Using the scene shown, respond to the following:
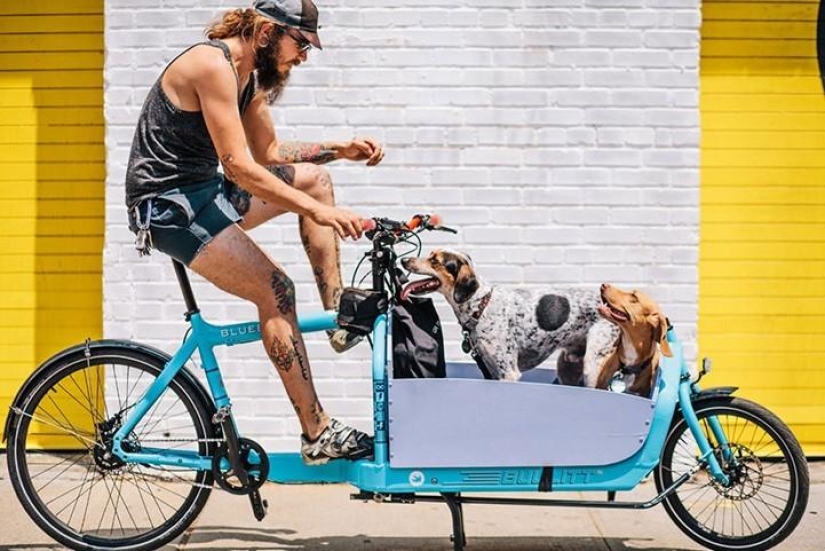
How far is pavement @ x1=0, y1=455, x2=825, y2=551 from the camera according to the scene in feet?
15.6

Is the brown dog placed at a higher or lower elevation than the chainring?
higher

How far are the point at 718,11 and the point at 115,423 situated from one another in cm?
377

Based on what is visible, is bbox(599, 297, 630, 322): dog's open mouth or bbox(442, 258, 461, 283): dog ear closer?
bbox(599, 297, 630, 322): dog's open mouth

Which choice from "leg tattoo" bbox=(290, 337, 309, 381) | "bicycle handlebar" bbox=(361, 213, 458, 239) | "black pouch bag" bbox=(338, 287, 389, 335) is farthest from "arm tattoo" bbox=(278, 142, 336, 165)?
"leg tattoo" bbox=(290, 337, 309, 381)

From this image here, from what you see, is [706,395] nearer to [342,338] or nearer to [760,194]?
[342,338]

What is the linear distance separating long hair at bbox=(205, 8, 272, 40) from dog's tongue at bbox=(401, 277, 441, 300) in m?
1.01

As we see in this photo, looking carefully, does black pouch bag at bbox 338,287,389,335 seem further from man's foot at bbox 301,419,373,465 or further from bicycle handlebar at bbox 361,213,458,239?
man's foot at bbox 301,419,373,465

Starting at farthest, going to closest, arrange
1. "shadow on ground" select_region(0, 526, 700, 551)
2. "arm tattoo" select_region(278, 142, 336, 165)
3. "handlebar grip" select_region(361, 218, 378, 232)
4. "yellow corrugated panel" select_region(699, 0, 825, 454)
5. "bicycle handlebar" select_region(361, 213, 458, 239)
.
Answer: "yellow corrugated panel" select_region(699, 0, 825, 454), "shadow on ground" select_region(0, 526, 700, 551), "arm tattoo" select_region(278, 142, 336, 165), "bicycle handlebar" select_region(361, 213, 458, 239), "handlebar grip" select_region(361, 218, 378, 232)

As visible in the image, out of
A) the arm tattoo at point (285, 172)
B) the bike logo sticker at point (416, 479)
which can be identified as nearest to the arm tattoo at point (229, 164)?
the arm tattoo at point (285, 172)

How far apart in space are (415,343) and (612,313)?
0.69 meters

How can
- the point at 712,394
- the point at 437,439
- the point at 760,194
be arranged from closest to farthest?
the point at 437,439 < the point at 712,394 < the point at 760,194

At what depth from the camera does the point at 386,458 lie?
162 inches

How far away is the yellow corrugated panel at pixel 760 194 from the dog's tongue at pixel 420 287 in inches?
96.0

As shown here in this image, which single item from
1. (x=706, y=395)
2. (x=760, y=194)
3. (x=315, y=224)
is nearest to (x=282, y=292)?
(x=315, y=224)
